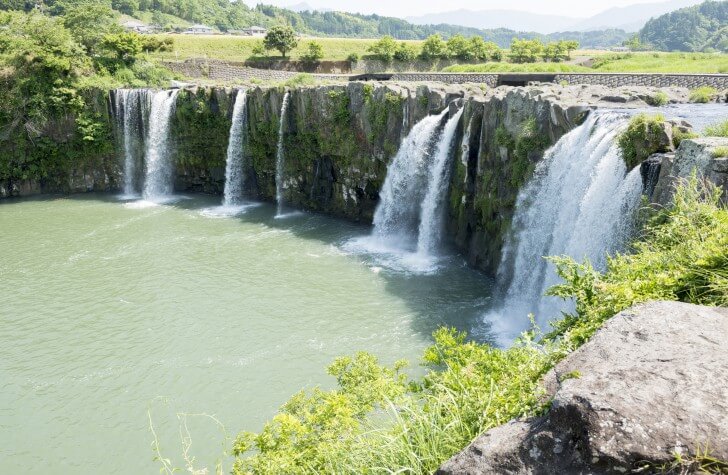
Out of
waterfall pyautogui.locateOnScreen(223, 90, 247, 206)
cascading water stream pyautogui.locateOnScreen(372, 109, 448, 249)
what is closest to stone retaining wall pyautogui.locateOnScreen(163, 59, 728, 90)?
cascading water stream pyautogui.locateOnScreen(372, 109, 448, 249)

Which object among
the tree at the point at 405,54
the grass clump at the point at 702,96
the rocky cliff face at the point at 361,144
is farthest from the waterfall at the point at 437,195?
the tree at the point at 405,54

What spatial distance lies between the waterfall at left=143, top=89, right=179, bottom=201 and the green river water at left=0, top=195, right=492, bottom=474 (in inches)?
291

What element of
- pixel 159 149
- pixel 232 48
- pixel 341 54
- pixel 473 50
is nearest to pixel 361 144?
pixel 159 149

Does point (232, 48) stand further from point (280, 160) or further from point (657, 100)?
point (657, 100)

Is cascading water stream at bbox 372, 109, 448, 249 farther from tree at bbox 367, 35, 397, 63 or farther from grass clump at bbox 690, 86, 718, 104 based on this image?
tree at bbox 367, 35, 397, 63

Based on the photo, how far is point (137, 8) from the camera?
490 ft

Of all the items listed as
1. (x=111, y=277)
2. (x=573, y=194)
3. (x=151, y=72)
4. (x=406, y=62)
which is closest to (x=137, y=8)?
(x=406, y=62)

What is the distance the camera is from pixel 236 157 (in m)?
32.6

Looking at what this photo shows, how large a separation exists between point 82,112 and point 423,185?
24273mm

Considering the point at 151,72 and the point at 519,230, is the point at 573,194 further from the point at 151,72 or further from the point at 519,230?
the point at 151,72

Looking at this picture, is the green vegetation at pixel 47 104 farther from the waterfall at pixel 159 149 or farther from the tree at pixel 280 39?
the tree at pixel 280 39

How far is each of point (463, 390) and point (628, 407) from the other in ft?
6.90

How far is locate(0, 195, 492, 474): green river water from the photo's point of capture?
12.8 meters

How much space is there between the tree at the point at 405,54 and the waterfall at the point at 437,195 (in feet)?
145
